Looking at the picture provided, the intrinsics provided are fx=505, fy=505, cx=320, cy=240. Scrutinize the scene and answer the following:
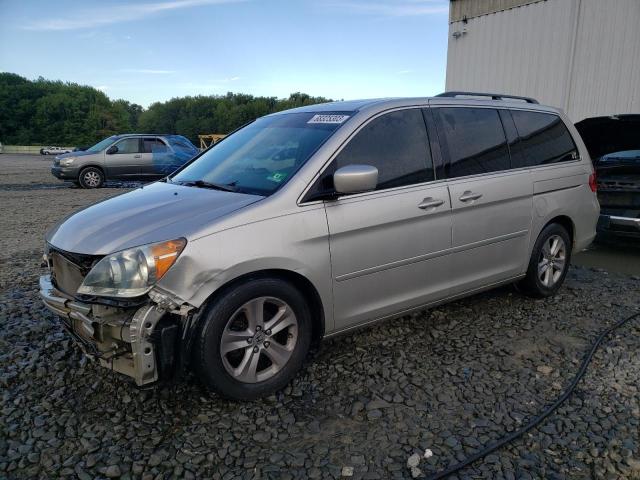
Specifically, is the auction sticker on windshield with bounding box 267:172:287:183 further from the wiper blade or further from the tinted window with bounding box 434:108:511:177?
the tinted window with bounding box 434:108:511:177

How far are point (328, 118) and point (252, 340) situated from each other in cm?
159

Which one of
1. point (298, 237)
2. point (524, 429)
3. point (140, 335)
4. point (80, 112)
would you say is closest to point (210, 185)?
point (298, 237)

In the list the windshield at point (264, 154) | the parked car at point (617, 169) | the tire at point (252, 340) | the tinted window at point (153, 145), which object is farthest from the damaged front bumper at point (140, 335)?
the tinted window at point (153, 145)

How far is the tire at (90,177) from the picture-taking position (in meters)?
14.7

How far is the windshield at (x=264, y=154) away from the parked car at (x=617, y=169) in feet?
13.8

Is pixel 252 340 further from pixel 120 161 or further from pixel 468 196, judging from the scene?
pixel 120 161

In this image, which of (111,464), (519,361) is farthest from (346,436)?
(519,361)

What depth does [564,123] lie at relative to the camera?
15.4 ft

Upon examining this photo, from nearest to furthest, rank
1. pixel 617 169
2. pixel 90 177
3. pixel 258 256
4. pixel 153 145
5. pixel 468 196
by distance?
pixel 258 256
pixel 468 196
pixel 617 169
pixel 90 177
pixel 153 145

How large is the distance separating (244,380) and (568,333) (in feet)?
8.31

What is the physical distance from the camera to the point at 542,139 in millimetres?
4426

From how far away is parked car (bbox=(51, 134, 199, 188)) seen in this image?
1457 cm

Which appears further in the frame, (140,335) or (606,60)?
(606,60)

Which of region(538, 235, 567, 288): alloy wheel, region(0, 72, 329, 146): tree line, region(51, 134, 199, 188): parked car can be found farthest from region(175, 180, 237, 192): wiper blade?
region(0, 72, 329, 146): tree line
